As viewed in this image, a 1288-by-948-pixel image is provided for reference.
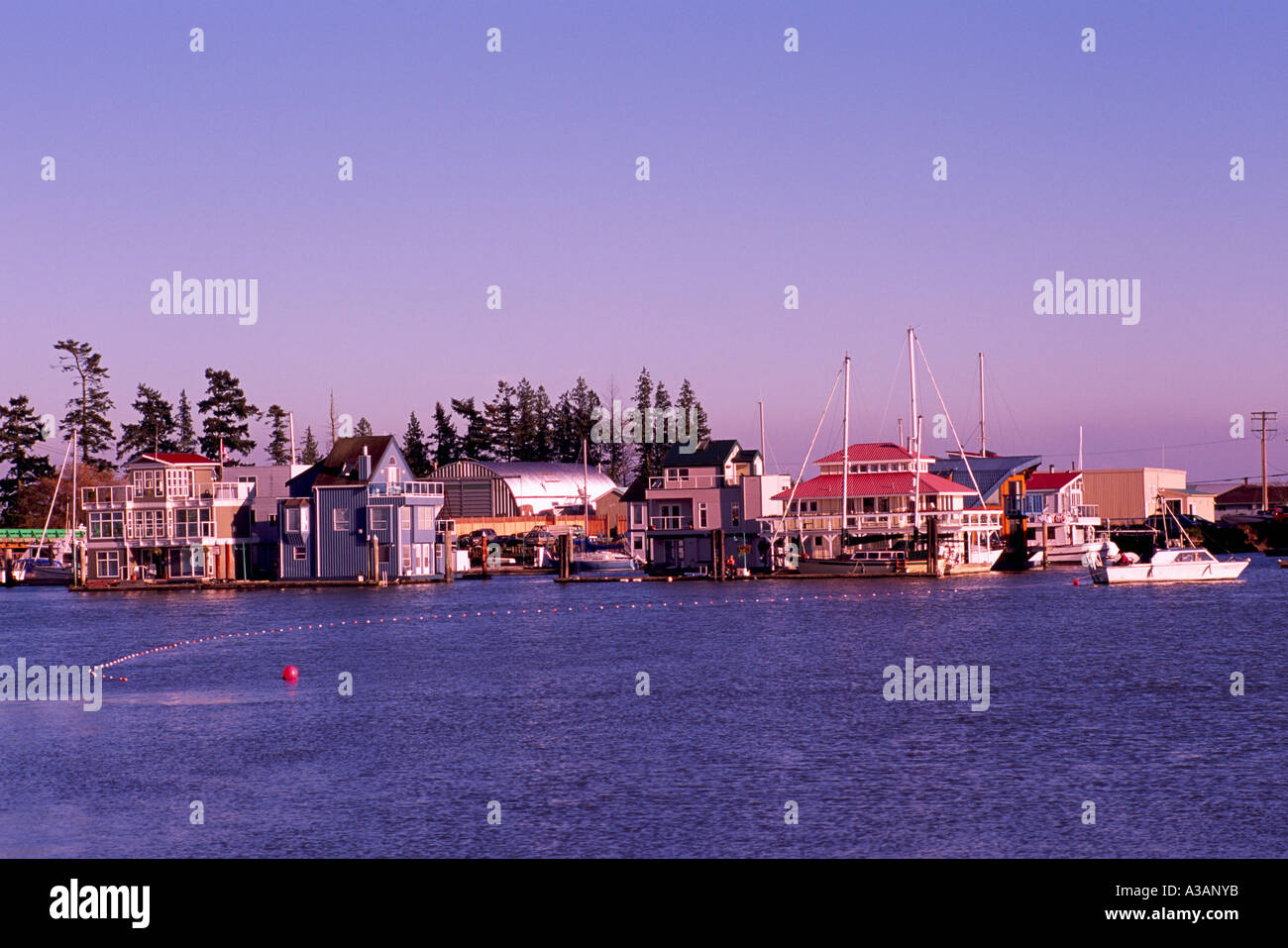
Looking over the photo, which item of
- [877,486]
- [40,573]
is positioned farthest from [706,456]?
[40,573]

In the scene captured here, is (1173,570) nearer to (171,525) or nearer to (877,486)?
(877,486)

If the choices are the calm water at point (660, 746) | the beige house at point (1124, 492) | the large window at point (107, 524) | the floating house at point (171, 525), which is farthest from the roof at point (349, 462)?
the beige house at point (1124, 492)

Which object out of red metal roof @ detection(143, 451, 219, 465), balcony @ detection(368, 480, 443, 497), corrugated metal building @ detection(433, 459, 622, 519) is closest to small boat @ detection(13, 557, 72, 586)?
red metal roof @ detection(143, 451, 219, 465)

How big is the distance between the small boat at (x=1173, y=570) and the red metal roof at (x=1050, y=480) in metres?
39.1

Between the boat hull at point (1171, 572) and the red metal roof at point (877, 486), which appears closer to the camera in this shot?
the boat hull at point (1171, 572)

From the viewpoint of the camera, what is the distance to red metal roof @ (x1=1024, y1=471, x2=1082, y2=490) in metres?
151

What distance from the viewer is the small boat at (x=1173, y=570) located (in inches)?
4269

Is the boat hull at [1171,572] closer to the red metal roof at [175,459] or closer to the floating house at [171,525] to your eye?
the floating house at [171,525]

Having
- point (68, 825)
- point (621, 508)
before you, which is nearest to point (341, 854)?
point (68, 825)

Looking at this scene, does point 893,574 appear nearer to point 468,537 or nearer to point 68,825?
point 468,537

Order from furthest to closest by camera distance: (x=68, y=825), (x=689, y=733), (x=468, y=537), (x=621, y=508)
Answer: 1. (x=621, y=508)
2. (x=468, y=537)
3. (x=689, y=733)
4. (x=68, y=825)
